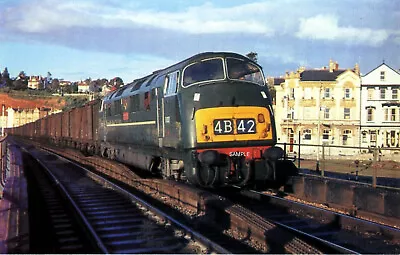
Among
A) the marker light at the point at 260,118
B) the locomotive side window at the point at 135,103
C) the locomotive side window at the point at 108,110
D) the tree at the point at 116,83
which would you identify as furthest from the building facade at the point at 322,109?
the marker light at the point at 260,118

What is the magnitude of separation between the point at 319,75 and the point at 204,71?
5354cm

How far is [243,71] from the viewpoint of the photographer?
13891mm

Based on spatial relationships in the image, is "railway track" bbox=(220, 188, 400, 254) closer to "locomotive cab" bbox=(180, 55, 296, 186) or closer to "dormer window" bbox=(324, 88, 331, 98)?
"locomotive cab" bbox=(180, 55, 296, 186)

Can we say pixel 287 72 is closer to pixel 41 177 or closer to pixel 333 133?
pixel 333 133

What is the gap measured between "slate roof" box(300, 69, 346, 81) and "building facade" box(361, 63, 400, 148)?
4.03 metres

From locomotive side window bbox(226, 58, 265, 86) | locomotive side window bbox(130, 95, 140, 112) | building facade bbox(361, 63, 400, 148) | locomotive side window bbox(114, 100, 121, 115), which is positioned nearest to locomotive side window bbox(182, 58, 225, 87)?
locomotive side window bbox(226, 58, 265, 86)

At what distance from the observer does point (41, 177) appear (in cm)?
2355

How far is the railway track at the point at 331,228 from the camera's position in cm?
898

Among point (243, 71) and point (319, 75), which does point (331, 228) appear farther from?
point (319, 75)

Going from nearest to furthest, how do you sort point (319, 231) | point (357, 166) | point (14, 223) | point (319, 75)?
point (14, 223) < point (319, 231) < point (357, 166) < point (319, 75)

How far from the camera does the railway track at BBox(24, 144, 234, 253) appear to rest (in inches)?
352

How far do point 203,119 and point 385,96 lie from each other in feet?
176

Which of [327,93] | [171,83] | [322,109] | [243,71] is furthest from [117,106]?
[327,93]

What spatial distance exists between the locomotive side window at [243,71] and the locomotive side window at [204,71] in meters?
0.27
